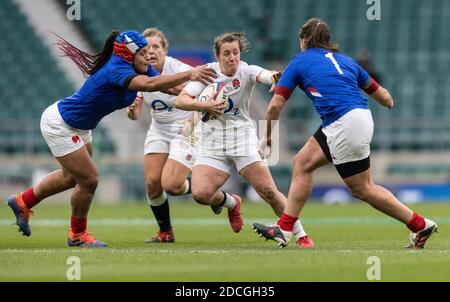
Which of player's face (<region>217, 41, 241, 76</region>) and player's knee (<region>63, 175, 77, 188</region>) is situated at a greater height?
player's face (<region>217, 41, 241, 76</region>)

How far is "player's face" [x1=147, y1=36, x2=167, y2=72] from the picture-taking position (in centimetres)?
1150

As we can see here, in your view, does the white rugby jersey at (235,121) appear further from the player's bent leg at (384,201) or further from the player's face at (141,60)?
the player's bent leg at (384,201)

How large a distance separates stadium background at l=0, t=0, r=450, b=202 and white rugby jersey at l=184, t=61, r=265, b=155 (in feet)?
43.4

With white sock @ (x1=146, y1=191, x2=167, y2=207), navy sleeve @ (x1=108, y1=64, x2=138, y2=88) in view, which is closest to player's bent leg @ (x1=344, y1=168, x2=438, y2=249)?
navy sleeve @ (x1=108, y1=64, x2=138, y2=88)

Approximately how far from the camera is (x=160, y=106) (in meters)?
11.8

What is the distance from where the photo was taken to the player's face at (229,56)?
34.5ft

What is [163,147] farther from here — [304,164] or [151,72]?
[304,164]

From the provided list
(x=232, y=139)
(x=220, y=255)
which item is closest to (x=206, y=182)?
(x=232, y=139)

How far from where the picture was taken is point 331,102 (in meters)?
9.66

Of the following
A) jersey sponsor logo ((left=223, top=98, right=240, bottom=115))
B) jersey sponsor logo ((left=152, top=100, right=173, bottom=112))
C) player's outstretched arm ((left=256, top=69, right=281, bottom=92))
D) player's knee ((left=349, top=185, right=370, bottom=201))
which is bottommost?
player's knee ((left=349, top=185, right=370, bottom=201))

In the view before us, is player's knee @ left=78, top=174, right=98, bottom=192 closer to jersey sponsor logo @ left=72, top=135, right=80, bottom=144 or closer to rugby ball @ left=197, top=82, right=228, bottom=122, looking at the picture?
jersey sponsor logo @ left=72, top=135, right=80, bottom=144

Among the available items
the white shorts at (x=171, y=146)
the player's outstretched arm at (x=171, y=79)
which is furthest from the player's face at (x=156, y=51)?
the player's outstretched arm at (x=171, y=79)

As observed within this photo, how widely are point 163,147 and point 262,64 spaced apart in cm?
1751
